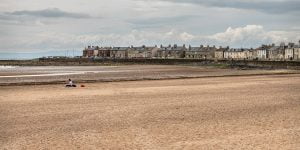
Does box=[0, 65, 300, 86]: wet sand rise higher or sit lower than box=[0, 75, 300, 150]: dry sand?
higher

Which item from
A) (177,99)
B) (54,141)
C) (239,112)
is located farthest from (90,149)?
(177,99)

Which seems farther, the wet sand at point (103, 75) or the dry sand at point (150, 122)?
the wet sand at point (103, 75)

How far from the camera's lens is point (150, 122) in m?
15.6

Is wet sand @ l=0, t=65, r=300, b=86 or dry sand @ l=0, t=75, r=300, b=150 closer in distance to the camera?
dry sand @ l=0, t=75, r=300, b=150

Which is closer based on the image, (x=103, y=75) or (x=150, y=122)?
(x=150, y=122)

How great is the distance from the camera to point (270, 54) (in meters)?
151

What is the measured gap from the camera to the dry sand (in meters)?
12.3

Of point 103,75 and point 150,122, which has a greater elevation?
point 103,75

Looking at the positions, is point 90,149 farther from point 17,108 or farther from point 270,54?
point 270,54

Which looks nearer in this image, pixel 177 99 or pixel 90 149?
pixel 90 149

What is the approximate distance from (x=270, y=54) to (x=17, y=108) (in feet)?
456

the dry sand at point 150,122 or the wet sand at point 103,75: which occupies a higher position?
the wet sand at point 103,75

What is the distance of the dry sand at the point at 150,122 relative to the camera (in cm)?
1227

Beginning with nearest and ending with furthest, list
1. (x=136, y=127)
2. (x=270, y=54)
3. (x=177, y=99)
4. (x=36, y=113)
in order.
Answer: (x=136, y=127) < (x=36, y=113) < (x=177, y=99) < (x=270, y=54)
